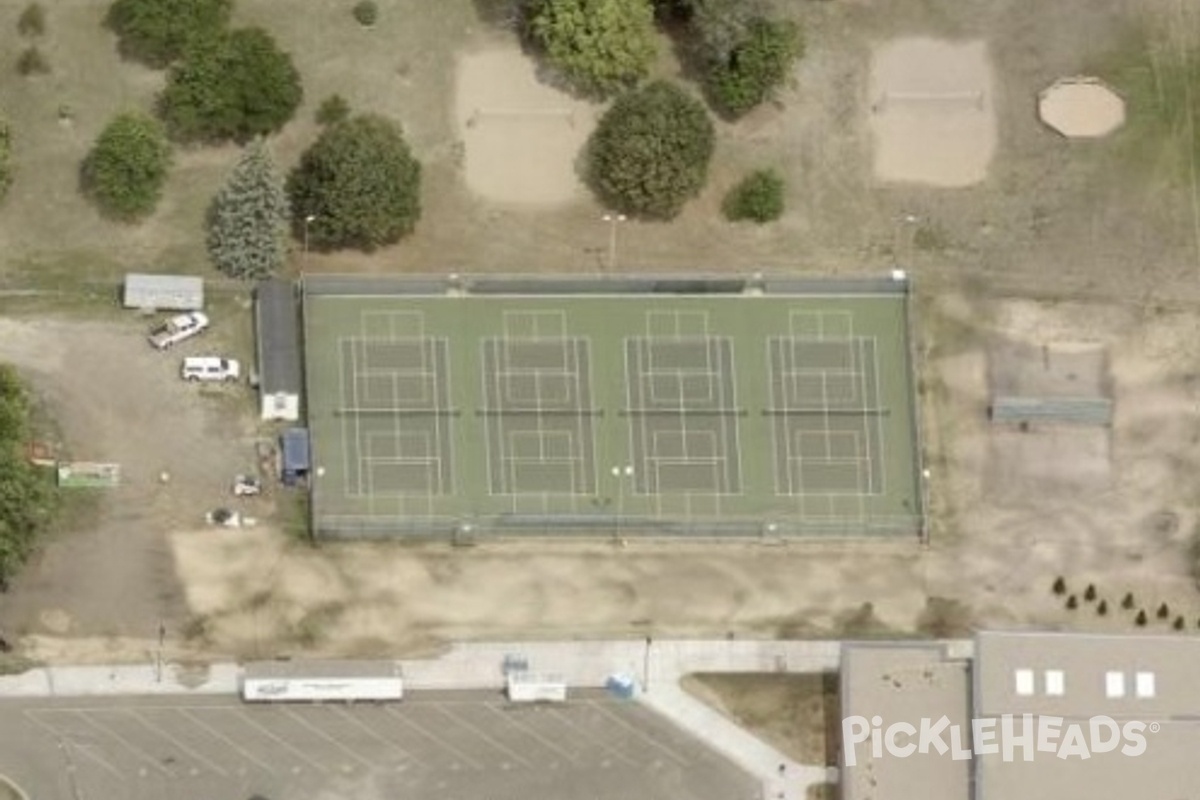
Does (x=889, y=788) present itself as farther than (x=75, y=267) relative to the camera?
No

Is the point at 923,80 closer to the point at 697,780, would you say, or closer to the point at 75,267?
the point at 697,780

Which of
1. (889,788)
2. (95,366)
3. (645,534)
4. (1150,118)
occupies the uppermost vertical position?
(1150,118)

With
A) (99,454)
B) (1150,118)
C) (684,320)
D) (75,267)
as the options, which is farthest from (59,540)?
(1150,118)

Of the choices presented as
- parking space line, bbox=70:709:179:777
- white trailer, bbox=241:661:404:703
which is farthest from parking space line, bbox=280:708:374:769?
parking space line, bbox=70:709:179:777

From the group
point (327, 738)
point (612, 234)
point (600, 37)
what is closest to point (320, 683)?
point (327, 738)

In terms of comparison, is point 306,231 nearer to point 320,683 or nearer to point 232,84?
point 232,84

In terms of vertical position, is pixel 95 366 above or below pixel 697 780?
above

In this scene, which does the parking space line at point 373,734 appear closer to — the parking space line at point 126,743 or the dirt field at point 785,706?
the parking space line at point 126,743
